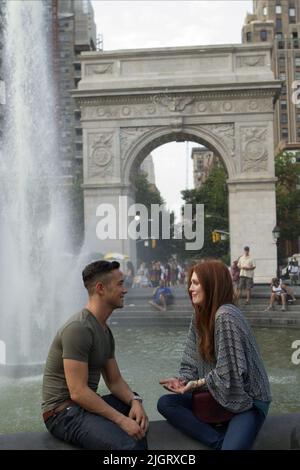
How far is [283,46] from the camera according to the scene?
66562mm

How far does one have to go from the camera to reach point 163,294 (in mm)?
13586

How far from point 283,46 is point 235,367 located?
69.2 m

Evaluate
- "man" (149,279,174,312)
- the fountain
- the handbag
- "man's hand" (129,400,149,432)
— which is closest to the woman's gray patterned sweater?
the handbag

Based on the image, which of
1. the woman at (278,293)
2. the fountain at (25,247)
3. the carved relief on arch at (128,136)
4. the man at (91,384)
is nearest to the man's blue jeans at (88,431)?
the man at (91,384)

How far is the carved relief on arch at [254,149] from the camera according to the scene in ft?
72.7

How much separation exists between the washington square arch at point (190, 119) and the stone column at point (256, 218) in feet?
0.12

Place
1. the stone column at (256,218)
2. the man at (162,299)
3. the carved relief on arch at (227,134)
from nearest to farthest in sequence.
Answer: the man at (162,299) < the stone column at (256,218) < the carved relief on arch at (227,134)

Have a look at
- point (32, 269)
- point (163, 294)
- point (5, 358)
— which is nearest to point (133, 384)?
point (5, 358)

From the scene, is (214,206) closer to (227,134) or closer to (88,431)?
(227,134)

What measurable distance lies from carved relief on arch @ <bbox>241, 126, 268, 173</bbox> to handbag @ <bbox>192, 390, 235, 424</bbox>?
65.1 ft

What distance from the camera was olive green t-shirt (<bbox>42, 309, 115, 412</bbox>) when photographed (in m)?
2.62

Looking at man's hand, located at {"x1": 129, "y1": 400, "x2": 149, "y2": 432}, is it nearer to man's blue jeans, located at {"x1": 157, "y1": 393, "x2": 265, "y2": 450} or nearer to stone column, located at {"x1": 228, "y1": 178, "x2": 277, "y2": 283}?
man's blue jeans, located at {"x1": 157, "y1": 393, "x2": 265, "y2": 450}

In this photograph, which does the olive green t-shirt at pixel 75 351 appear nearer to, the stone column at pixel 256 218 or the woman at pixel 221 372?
the woman at pixel 221 372

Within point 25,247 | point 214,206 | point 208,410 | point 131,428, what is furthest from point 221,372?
point 214,206
